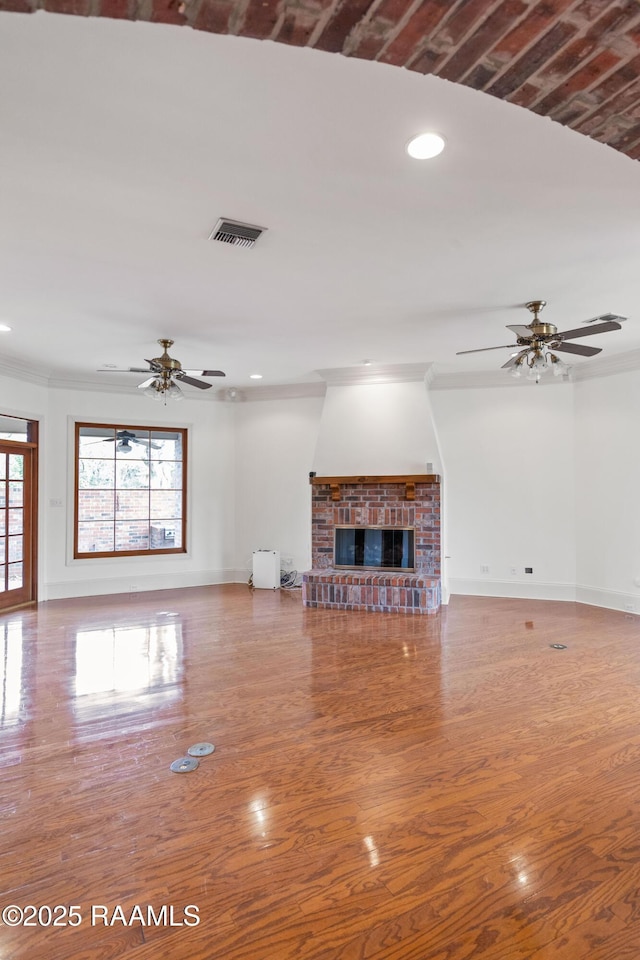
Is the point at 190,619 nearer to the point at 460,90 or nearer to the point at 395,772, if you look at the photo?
the point at 395,772

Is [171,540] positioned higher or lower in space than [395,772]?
higher

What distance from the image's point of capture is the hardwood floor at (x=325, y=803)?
162cm

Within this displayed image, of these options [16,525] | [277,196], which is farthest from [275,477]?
[277,196]

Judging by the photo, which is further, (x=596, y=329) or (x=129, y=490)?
(x=129, y=490)

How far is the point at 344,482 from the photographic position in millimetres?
6414

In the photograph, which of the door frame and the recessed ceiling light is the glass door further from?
the recessed ceiling light

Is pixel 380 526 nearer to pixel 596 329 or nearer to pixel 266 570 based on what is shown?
pixel 266 570

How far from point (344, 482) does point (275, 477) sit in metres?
1.41

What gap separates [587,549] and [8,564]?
6.92 m

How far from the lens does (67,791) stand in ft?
7.77

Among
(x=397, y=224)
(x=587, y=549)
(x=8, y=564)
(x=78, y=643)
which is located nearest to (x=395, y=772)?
(x=397, y=224)

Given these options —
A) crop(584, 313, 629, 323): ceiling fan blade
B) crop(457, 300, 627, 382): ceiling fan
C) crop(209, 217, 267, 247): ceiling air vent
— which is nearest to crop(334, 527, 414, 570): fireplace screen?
crop(457, 300, 627, 382): ceiling fan

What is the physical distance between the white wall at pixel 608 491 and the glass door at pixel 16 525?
6.77 metres

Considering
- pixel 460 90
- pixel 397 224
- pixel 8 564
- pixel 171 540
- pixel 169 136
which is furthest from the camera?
pixel 171 540
